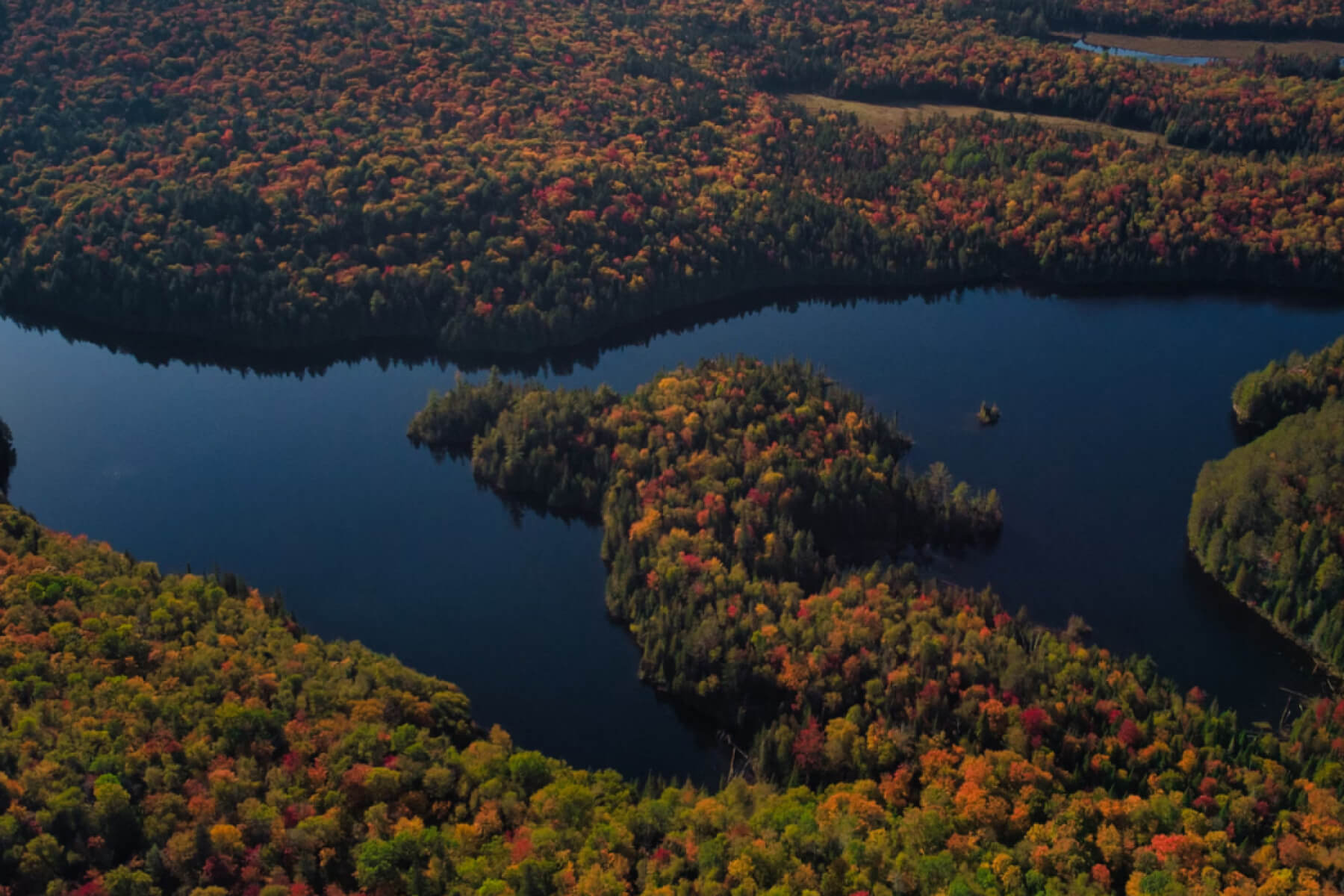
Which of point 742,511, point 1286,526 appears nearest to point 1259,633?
point 1286,526

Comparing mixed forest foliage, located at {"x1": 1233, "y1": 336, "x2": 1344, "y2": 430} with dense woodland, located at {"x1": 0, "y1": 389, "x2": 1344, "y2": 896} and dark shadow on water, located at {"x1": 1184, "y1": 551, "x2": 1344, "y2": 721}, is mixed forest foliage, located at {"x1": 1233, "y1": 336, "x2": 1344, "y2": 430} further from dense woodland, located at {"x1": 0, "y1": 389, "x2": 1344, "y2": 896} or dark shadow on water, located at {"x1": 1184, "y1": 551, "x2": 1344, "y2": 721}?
dense woodland, located at {"x1": 0, "y1": 389, "x2": 1344, "y2": 896}

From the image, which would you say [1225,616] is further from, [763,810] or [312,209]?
[312,209]

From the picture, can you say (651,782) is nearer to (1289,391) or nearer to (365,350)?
(365,350)

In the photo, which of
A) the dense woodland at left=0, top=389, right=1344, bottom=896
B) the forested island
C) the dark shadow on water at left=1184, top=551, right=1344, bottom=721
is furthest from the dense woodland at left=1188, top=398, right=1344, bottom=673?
the dense woodland at left=0, top=389, right=1344, bottom=896

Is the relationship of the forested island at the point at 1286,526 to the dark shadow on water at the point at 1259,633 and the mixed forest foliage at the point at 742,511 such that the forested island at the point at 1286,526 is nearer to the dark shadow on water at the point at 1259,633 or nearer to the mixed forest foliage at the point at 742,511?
the dark shadow on water at the point at 1259,633

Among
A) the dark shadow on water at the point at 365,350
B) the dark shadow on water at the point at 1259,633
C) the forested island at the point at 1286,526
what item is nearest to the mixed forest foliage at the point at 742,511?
the dark shadow on water at the point at 365,350

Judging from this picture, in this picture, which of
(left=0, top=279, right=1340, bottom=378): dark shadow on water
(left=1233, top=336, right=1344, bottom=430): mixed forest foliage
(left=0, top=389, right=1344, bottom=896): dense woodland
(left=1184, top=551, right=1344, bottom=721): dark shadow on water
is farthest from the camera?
(left=0, top=279, right=1340, bottom=378): dark shadow on water

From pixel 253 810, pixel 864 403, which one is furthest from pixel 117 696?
pixel 864 403
